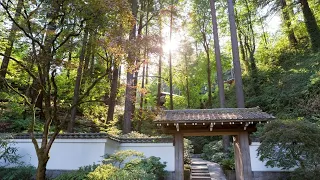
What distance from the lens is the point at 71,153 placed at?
7.18 meters

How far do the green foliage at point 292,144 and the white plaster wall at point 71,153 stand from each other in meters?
4.63

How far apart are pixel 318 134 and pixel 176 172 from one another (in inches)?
153

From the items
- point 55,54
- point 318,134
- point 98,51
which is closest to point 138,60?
point 98,51

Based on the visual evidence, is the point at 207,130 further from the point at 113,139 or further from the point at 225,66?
the point at 225,66

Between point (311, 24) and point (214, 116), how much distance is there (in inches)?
387

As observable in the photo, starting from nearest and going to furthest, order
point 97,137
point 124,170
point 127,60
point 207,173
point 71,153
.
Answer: point 124,170 → point 127,60 → point 97,137 → point 71,153 → point 207,173

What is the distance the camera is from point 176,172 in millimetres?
6973

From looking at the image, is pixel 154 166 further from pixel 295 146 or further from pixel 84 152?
pixel 295 146

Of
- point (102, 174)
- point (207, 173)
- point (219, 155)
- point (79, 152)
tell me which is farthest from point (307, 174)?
point (219, 155)

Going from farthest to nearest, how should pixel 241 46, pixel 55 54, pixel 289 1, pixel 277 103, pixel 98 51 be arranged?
pixel 241 46 → pixel 289 1 → pixel 277 103 → pixel 98 51 → pixel 55 54

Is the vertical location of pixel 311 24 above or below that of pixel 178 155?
above

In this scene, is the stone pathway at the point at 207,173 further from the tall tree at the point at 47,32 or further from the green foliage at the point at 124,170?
the tall tree at the point at 47,32

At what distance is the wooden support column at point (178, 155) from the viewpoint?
22.8 ft

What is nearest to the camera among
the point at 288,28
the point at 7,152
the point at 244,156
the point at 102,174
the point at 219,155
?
the point at 102,174
